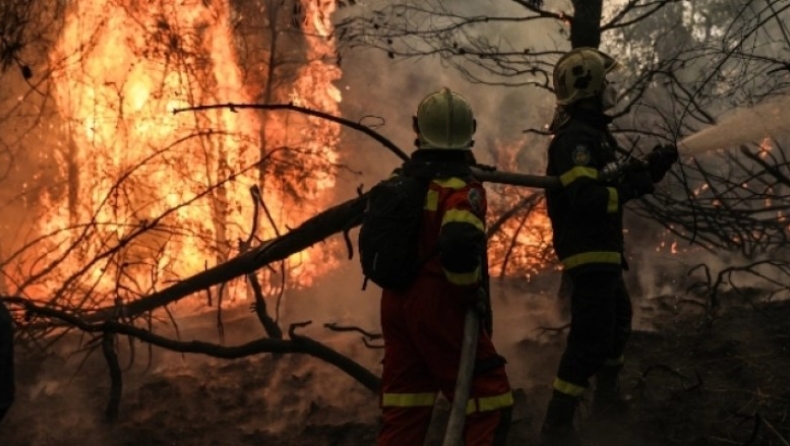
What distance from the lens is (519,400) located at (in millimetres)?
4676

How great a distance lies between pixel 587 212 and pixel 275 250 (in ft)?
7.31

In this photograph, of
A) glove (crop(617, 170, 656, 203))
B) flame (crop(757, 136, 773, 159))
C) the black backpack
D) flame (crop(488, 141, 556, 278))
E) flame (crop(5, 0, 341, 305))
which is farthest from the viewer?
flame (crop(5, 0, 341, 305))

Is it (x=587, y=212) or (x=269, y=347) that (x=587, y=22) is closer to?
(x=587, y=212)

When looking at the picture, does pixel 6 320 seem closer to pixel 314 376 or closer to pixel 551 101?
pixel 314 376

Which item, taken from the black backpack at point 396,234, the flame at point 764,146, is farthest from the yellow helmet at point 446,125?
the flame at point 764,146

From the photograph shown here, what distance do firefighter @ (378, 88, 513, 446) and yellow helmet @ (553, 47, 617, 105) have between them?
851 millimetres

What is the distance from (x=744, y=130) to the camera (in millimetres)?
4590

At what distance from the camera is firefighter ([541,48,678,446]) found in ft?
12.3

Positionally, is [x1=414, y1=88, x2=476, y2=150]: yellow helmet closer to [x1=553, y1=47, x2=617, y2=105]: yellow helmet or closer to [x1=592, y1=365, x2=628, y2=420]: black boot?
[x1=553, y1=47, x2=617, y2=105]: yellow helmet

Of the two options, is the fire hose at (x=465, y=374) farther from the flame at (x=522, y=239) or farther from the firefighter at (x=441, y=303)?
the flame at (x=522, y=239)

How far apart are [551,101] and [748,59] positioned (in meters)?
18.6

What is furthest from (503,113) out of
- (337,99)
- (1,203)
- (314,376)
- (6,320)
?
(6,320)

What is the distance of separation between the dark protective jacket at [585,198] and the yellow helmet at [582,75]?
0.36ft

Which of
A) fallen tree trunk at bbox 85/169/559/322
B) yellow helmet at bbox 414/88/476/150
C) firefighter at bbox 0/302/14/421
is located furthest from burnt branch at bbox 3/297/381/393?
firefighter at bbox 0/302/14/421
